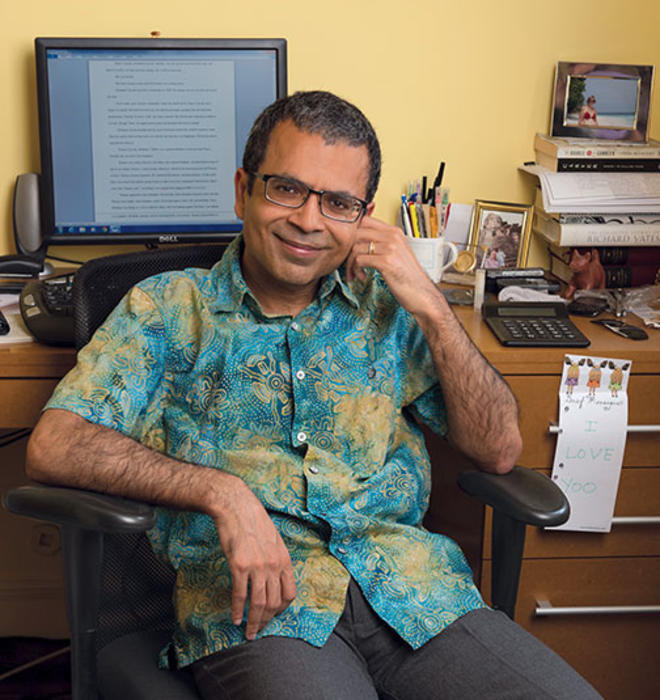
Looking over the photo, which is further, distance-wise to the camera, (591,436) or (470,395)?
(591,436)

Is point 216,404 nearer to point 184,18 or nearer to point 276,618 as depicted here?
point 276,618

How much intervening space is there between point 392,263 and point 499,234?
798 mm

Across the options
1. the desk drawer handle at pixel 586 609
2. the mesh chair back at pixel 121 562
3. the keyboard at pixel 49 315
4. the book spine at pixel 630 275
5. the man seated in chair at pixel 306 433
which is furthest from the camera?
the book spine at pixel 630 275

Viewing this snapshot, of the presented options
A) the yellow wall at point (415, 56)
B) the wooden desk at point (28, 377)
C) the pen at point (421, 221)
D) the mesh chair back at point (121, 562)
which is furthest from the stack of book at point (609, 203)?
the wooden desk at point (28, 377)

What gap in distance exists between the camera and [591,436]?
5.58 feet

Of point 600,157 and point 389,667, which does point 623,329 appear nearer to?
point 600,157

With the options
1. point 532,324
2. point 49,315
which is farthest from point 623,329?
point 49,315

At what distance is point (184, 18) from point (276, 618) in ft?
4.47

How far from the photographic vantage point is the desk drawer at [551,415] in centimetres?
169

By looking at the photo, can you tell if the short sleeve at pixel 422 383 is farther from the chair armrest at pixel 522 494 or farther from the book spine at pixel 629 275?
the book spine at pixel 629 275

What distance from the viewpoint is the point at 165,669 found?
130 cm

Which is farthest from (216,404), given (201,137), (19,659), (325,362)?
(19,659)

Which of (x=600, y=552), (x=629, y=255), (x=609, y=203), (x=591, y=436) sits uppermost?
(x=609, y=203)

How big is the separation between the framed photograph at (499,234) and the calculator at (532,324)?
33cm
